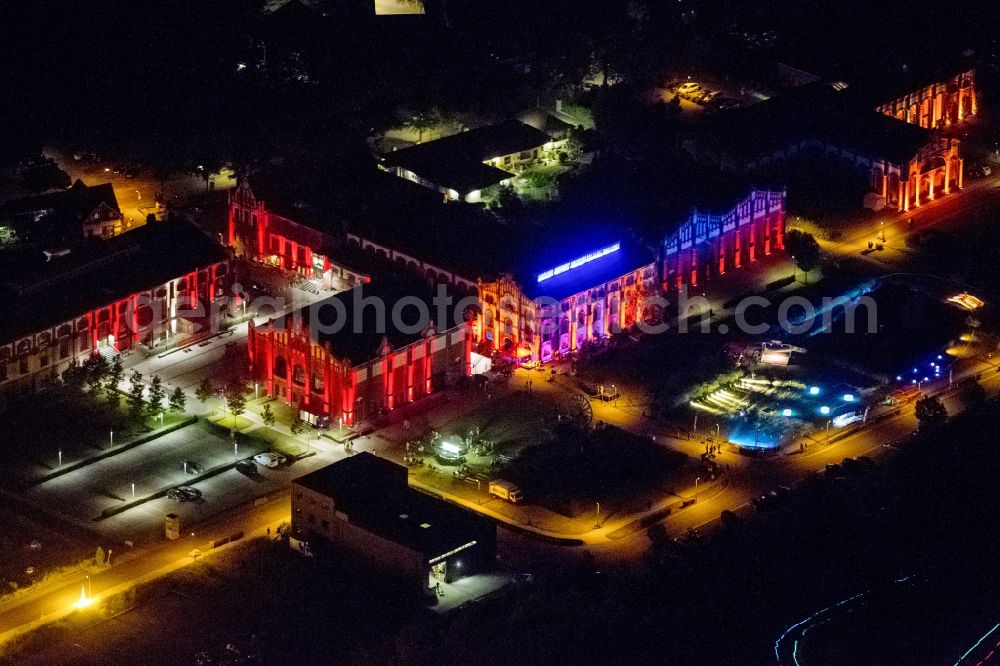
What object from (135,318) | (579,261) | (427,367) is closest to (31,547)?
(135,318)

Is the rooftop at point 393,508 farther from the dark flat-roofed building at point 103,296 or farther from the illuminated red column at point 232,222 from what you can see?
the illuminated red column at point 232,222

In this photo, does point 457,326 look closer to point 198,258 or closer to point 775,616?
point 198,258

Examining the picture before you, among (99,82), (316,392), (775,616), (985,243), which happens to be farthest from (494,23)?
(775,616)

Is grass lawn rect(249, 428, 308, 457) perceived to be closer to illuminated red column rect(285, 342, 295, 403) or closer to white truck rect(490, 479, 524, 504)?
illuminated red column rect(285, 342, 295, 403)

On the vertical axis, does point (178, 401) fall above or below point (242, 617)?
above

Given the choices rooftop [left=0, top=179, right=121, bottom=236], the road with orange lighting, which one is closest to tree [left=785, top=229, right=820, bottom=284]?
the road with orange lighting

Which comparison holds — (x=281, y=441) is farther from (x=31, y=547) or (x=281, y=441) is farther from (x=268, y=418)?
(x=31, y=547)
